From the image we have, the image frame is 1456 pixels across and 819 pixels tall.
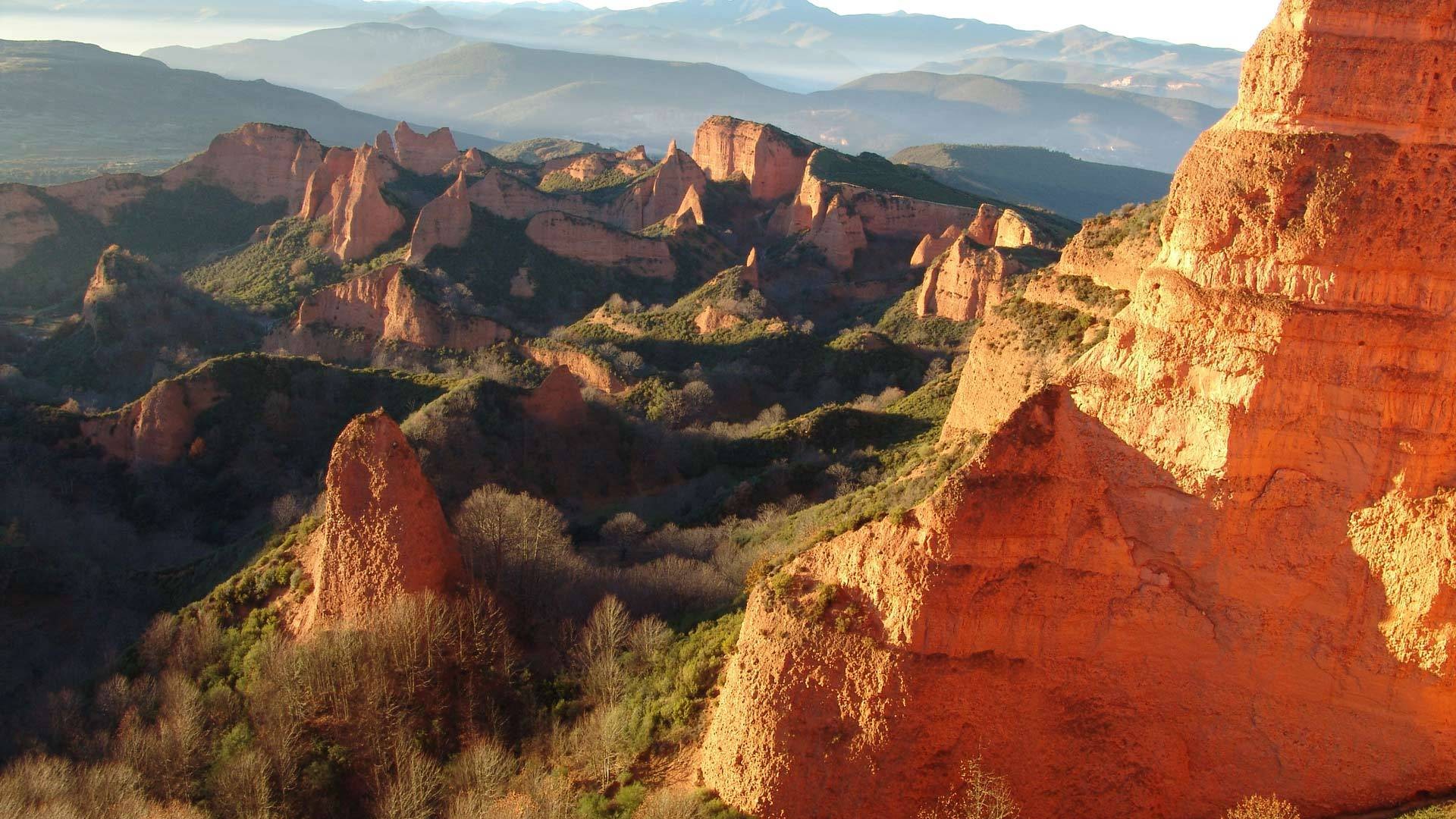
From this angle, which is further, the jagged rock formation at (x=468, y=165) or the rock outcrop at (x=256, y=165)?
the jagged rock formation at (x=468, y=165)

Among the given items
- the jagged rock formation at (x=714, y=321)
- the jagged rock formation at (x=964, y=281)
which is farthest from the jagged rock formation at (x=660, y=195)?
the jagged rock formation at (x=964, y=281)

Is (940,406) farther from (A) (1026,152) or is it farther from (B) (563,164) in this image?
(A) (1026,152)

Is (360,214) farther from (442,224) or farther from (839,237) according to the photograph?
(839,237)

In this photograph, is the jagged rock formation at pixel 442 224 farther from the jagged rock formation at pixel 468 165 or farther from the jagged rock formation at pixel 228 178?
the jagged rock formation at pixel 228 178

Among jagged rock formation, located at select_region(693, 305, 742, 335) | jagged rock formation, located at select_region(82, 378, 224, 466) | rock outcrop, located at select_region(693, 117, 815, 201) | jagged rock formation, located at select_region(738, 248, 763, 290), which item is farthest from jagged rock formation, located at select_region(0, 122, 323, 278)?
jagged rock formation, located at select_region(82, 378, 224, 466)

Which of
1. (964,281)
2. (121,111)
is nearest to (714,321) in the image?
(964,281)

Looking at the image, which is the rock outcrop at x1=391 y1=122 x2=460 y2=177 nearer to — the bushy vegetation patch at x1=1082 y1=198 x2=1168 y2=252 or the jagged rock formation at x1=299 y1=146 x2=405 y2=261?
the jagged rock formation at x1=299 y1=146 x2=405 y2=261
